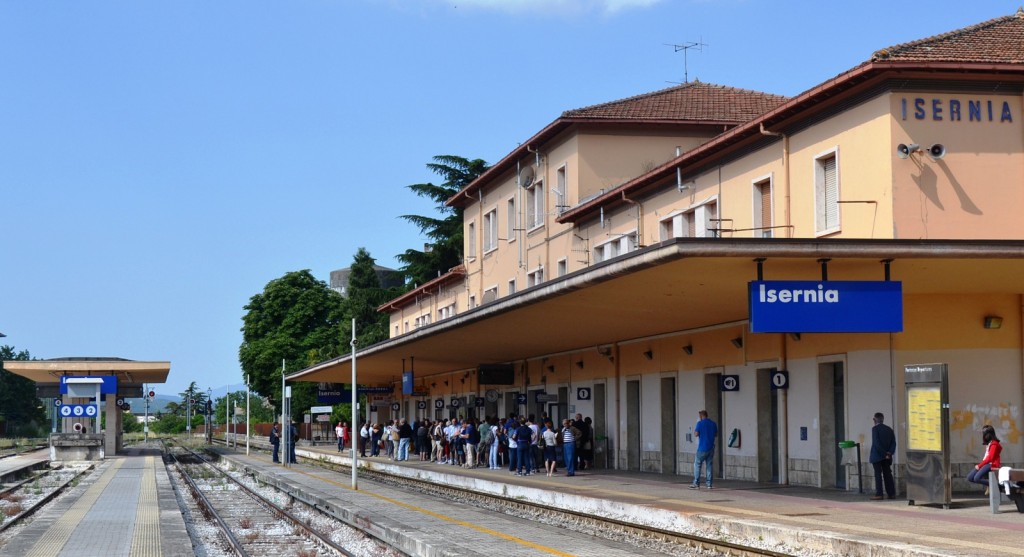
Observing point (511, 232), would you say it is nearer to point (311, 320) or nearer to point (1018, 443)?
point (1018, 443)

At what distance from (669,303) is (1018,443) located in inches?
256

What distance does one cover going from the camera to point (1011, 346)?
20922mm

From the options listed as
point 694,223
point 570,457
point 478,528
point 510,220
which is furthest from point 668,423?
point 510,220

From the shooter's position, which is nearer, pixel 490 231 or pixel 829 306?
pixel 829 306

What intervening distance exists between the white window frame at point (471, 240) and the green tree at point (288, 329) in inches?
1313

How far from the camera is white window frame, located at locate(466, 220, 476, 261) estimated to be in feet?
165

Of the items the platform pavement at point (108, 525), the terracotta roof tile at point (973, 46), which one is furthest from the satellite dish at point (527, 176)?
the terracotta roof tile at point (973, 46)

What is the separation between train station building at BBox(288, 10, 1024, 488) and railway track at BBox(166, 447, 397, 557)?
5707 mm

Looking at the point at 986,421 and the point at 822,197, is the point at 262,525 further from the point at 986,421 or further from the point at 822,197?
the point at 986,421

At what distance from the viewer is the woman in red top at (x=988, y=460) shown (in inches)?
715

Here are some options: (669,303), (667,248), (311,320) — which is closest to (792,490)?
(669,303)

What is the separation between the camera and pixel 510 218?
4462cm

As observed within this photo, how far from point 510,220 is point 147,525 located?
84.3 ft

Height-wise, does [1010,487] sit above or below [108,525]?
above
